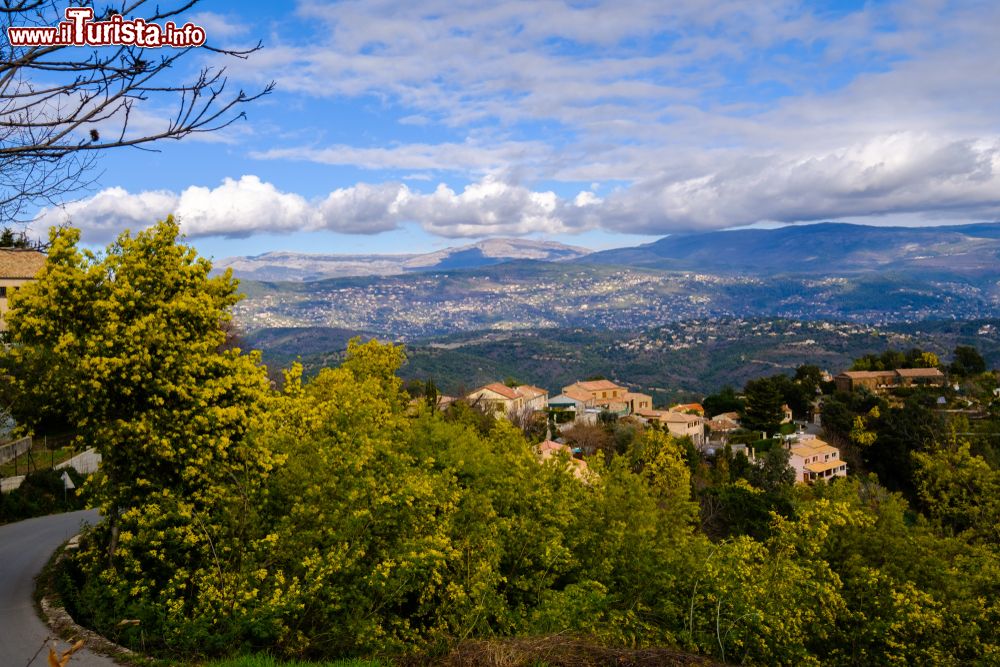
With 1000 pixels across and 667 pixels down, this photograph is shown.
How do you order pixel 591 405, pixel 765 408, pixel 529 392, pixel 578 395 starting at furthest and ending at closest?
pixel 578 395
pixel 591 405
pixel 529 392
pixel 765 408

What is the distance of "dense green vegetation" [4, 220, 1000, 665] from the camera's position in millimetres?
12023

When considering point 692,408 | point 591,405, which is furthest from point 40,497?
point 692,408

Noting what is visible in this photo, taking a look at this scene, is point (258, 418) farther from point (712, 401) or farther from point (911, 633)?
point (712, 401)

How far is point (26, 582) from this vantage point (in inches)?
603

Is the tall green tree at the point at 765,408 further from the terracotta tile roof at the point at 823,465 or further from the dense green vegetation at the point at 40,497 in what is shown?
the dense green vegetation at the point at 40,497

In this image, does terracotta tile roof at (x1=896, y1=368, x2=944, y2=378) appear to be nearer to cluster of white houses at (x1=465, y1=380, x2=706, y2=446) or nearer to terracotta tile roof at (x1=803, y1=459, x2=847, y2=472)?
cluster of white houses at (x1=465, y1=380, x2=706, y2=446)

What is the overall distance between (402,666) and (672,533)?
41.9 ft

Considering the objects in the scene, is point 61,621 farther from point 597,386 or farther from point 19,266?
point 597,386

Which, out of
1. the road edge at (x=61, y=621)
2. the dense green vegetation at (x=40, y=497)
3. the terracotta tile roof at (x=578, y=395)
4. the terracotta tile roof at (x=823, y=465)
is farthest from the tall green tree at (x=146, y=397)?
the terracotta tile roof at (x=578, y=395)

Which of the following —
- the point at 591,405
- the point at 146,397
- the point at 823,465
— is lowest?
the point at 591,405

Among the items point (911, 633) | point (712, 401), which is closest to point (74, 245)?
point (911, 633)

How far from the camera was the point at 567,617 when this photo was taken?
13.6 metres

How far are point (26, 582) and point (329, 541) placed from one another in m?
7.94

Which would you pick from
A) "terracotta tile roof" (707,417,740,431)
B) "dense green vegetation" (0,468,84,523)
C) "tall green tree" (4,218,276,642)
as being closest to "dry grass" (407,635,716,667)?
"tall green tree" (4,218,276,642)
